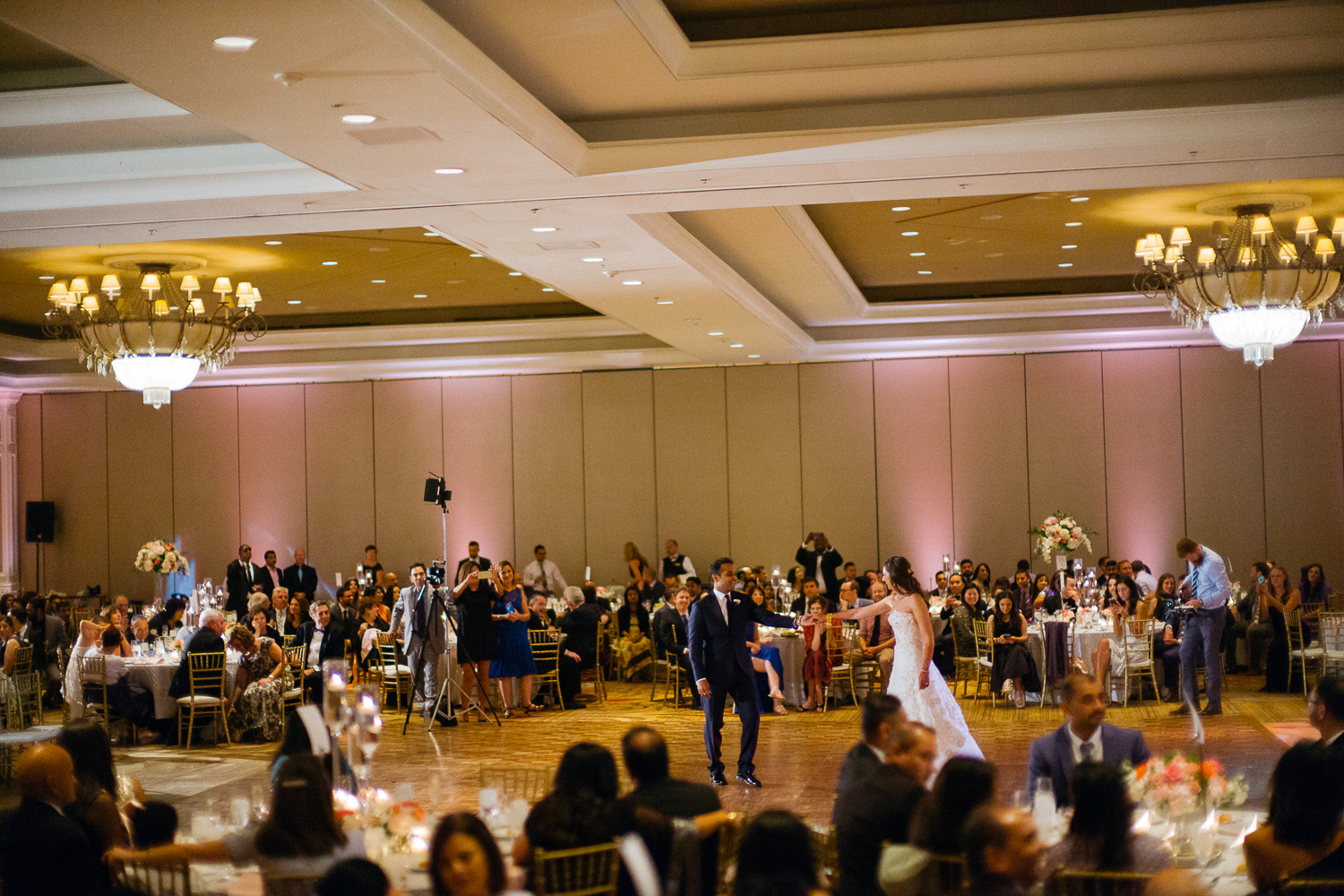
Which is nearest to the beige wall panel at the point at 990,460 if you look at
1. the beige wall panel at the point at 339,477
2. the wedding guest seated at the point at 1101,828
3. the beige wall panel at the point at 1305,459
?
the beige wall panel at the point at 1305,459

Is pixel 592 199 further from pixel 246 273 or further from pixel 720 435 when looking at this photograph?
pixel 720 435

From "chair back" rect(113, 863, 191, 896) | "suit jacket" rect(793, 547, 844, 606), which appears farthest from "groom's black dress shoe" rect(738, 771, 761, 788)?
"suit jacket" rect(793, 547, 844, 606)

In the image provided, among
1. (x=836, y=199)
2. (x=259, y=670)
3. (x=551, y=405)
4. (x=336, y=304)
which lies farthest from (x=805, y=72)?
(x=551, y=405)

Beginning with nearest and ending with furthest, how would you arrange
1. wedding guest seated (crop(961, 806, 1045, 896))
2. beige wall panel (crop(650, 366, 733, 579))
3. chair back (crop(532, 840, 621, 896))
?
wedding guest seated (crop(961, 806, 1045, 896)) → chair back (crop(532, 840, 621, 896)) → beige wall panel (crop(650, 366, 733, 579))

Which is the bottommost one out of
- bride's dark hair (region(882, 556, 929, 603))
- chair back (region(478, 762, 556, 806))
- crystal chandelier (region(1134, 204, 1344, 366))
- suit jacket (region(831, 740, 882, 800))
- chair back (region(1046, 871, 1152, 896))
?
chair back (region(478, 762, 556, 806))

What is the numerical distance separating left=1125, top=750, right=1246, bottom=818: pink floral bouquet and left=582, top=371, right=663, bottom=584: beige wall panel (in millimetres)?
12936

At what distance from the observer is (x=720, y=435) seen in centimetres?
1669

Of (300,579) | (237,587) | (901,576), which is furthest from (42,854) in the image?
(300,579)

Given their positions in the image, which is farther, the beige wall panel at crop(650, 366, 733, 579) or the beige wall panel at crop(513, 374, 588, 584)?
the beige wall panel at crop(513, 374, 588, 584)

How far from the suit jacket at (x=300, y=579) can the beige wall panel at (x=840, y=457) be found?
6825 millimetres

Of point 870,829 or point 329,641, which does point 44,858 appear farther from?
point 329,641

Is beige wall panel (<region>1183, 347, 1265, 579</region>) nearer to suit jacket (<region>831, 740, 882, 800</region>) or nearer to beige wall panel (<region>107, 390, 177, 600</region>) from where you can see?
suit jacket (<region>831, 740, 882, 800</region>)

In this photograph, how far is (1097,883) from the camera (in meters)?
3.18

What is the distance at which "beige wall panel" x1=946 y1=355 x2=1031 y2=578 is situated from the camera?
1572cm
